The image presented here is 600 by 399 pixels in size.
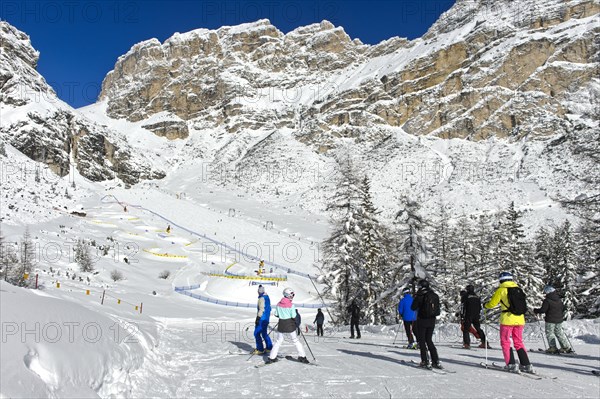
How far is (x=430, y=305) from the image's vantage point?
7648mm

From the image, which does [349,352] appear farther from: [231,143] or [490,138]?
[231,143]

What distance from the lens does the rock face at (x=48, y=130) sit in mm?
95375

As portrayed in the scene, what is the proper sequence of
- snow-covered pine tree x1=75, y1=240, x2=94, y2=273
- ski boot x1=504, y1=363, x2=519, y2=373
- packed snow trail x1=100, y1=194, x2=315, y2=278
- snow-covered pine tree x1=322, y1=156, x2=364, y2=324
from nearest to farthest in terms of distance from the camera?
ski boot x1=504, y1=363, x2=519, y2=373 → snow-covered pine tree x1=322, y1=156, x2=364, y2=324 → snow-covered pine tree x1=75, y1=240, x2=94, y2=273 → packed snow trail x1=100, y1=194, x2=315, y2=278

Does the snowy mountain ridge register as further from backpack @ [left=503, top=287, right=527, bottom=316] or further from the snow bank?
the snow bank

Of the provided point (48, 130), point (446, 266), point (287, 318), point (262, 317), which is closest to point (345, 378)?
point (287, 318)

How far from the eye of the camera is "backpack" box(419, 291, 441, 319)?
7.62 meters

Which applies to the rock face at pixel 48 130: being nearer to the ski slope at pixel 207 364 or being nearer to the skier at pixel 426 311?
the ski slope at pixel 207 364

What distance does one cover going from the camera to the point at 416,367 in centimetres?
833

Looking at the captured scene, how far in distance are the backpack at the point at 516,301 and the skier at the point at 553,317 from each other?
9.06 feet

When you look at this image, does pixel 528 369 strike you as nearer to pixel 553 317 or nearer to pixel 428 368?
pixel 428 368

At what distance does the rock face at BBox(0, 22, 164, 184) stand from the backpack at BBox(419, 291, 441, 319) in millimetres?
104106

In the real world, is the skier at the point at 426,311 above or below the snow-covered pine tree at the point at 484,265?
below

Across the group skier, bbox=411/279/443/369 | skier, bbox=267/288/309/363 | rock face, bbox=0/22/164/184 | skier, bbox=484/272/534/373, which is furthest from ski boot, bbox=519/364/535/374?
rock face, bbox=0/22/164/184

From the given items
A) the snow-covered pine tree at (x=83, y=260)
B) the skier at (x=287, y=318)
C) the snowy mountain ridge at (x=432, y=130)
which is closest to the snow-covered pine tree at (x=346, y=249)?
the skier at (x=287, y=318)
